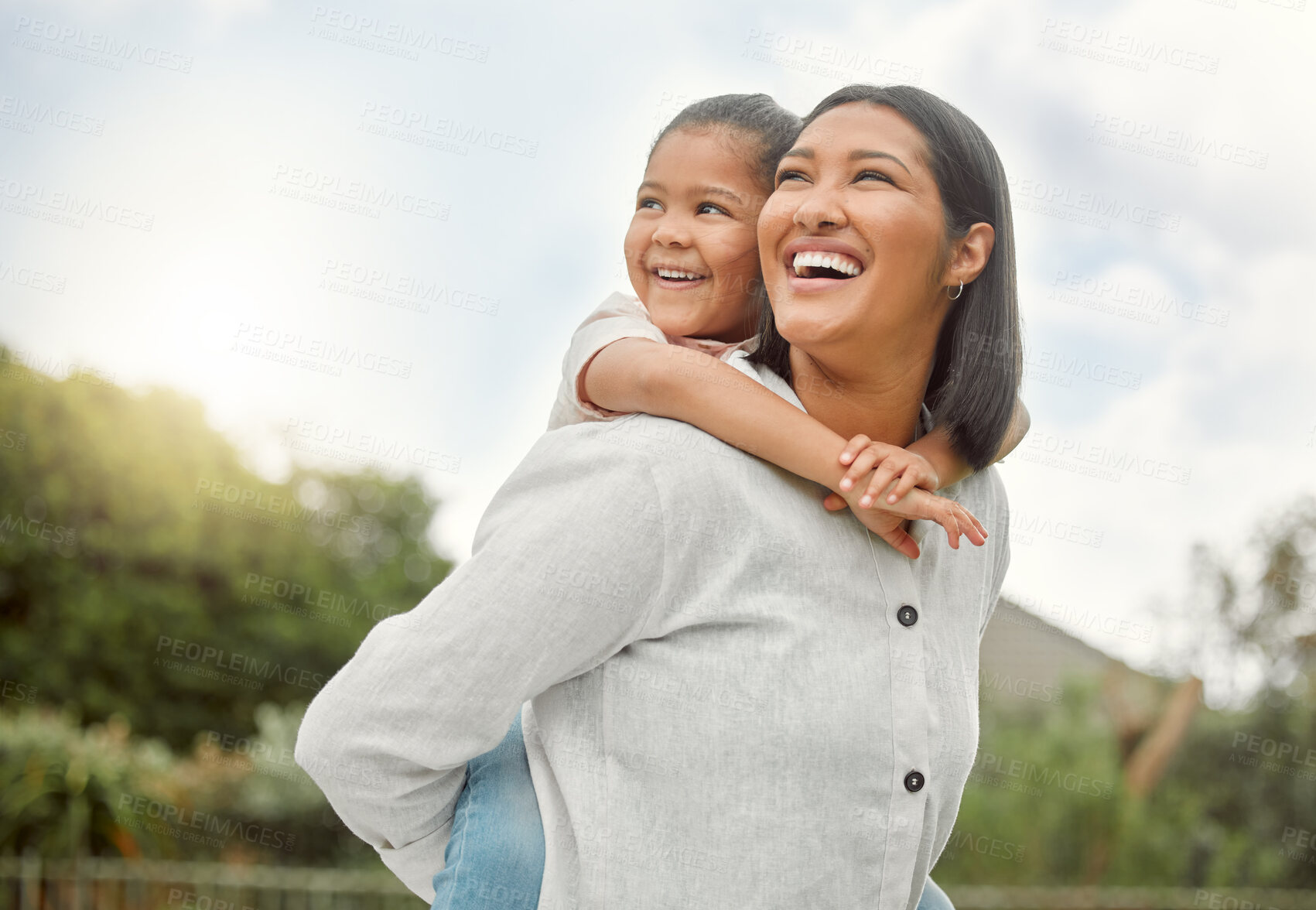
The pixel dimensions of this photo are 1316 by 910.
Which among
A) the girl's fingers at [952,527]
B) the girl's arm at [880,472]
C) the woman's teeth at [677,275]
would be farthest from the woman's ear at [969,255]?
the woman's teeth at [677,275]

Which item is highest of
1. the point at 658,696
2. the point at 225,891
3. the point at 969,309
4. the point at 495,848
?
the point at 969,309

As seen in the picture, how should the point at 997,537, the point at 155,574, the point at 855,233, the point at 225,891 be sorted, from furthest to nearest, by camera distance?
the point at 155,574
the point at 225,891
the point at 997,537
the point at 855,233

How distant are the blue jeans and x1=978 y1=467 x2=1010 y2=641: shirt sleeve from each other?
75cm

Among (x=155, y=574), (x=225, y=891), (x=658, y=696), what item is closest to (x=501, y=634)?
(x=658, y=696)

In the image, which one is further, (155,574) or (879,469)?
(155,574)

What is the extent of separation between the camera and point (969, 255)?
151cm

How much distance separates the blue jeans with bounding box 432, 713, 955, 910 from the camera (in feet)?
4.14

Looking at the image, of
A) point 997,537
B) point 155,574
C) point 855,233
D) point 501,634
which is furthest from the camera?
point 155,574

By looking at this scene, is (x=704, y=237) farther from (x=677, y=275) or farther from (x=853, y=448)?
(x=853, y=448)

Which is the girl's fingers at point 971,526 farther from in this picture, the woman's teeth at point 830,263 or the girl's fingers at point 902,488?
the woman's teeth at point 830,263

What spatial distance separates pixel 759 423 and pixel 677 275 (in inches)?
24.5

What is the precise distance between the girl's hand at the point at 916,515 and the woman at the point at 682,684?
39 millimetres

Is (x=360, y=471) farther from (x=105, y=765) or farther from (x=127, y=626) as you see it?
→ (x=105, y=765)

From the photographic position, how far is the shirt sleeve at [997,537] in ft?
5.58
